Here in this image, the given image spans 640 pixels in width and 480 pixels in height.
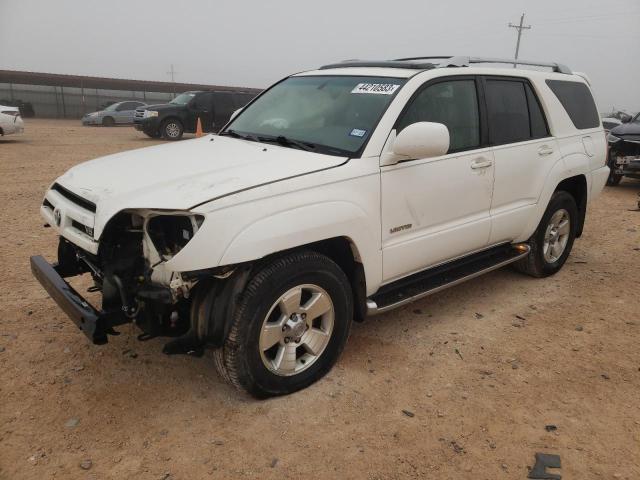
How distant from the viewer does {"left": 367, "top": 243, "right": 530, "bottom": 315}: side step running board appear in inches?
133

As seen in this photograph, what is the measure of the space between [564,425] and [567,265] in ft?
9.80

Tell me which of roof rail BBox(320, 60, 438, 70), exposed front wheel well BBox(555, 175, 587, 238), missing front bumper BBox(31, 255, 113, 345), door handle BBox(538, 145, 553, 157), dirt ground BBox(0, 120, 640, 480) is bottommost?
dirt ground BBox(0, 120, 640, 480)

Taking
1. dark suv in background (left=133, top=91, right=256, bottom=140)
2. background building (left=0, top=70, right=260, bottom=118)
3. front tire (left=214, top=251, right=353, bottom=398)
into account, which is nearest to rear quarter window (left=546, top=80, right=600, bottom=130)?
front tire (left=214, top=251, right=353, bottom=398)

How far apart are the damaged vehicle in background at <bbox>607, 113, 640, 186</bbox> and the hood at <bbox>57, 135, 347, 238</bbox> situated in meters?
8.62

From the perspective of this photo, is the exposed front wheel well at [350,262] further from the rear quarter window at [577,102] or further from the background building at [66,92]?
the background building at [66,92]

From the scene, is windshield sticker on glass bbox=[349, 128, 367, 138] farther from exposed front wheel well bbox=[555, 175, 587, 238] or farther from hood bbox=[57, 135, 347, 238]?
exposed front wheel well bbox=[555, 175, 587, 238]

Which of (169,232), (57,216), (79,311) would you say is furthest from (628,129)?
(79,311)

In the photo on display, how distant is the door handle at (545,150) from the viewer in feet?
14.4

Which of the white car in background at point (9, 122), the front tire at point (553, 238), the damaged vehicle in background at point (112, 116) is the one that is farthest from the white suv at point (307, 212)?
the damaged vehicle in background at point (112, 116)

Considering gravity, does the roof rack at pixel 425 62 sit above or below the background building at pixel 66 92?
below

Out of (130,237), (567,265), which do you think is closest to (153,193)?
(130,237)

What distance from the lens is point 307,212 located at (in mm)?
2801

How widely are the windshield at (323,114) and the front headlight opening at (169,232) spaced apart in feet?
3.23

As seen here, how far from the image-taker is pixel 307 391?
10.2 feet
